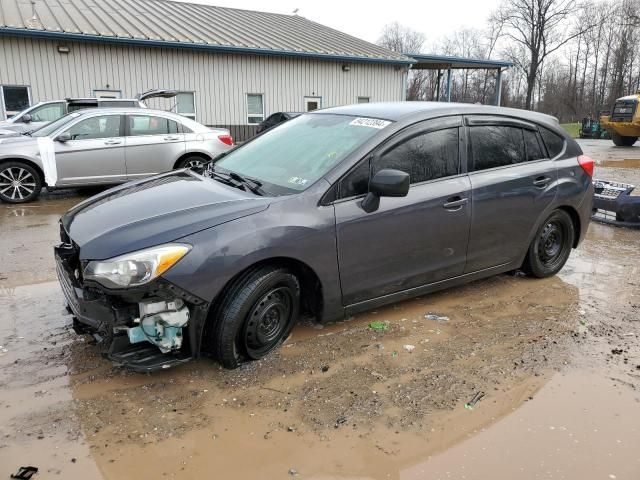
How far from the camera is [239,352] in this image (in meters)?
3.47

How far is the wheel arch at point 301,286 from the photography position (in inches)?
129

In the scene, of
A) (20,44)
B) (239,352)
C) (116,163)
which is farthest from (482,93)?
(239,352)

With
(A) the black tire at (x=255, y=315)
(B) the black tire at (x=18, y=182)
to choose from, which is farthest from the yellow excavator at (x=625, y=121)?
(A) the black tire at (x=255, y=315)

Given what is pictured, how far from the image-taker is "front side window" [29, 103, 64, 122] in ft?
39.2

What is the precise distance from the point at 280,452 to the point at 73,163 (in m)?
7.72

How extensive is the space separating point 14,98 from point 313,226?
51.4ft

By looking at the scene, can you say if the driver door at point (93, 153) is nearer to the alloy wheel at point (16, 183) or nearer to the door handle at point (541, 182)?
the alloy wheel at point (16, 183)

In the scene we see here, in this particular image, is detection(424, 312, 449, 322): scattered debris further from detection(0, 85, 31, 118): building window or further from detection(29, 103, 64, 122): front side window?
detection(0, 85, 31, 118): building window

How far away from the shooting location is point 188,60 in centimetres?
1784

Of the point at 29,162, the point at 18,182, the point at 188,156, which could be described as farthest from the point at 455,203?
the point at 18,182

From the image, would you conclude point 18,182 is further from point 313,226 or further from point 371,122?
point 313,226

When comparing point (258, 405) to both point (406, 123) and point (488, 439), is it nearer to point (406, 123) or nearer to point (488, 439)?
point (488, 439)

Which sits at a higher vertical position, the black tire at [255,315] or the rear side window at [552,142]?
the rear side window at [552,142]

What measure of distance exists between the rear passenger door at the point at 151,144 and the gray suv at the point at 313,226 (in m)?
5.44
